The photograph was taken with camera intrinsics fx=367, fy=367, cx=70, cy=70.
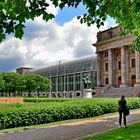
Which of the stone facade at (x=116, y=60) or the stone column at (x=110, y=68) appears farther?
the stone column at (x=110, y=68)

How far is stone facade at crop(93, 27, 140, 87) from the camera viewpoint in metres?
79.1

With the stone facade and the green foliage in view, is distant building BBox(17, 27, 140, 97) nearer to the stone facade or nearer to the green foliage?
the stone facade

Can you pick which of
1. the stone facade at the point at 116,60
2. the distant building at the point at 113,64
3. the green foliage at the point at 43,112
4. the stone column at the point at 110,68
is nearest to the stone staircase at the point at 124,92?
the distant building at the point at 113,64

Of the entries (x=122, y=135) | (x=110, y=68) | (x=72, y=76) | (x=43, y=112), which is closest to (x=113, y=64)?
(x=110, y=68)

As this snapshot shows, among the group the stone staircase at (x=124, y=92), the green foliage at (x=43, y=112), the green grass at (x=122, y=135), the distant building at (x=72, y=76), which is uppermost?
the distant building at (x=72, y=76)

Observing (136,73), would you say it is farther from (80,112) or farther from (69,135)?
(69,135)

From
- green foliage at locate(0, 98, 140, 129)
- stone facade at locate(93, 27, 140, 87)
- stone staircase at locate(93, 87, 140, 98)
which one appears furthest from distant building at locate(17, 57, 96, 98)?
green foliage at locate(0, 98, 140, 129)

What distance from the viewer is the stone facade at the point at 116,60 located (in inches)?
3113

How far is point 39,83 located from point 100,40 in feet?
84.4

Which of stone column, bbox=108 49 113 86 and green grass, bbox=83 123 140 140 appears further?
stone column, bbox=108 49 113 86

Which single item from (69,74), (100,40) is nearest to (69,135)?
(100,40)

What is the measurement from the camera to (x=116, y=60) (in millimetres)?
85312

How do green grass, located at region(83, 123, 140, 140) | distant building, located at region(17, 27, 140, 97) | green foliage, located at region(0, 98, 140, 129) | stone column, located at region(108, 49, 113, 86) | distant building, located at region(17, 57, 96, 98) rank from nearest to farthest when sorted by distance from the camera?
green grass, located at region(83, 123, 140, 140) → green foliage, located at region(0, 98, 140, 129) → distant building, located at region(17, 27, 140, 97) → stone column, located at region(108, 49, 113, 86) → distant building, located at region(17, 57, 96, 98)

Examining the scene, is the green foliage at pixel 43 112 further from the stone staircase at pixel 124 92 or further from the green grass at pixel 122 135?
the stone staircase at pixel 124 92
